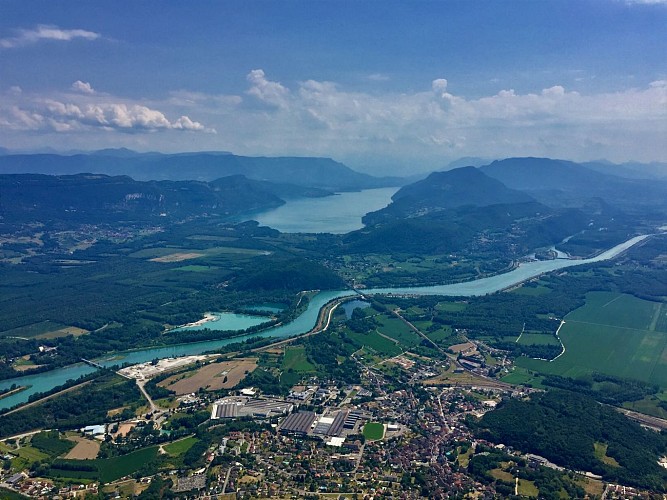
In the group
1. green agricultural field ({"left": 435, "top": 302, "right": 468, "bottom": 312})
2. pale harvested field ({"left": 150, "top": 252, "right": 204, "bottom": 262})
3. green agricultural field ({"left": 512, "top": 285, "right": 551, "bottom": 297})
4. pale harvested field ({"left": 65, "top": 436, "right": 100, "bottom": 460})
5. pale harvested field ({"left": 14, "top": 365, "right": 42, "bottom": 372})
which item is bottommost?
pale harvested field ({"left": 14, "top": 365, "right": 42, "bottom": 372})

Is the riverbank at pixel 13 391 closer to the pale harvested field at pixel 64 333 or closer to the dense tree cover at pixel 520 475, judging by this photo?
the pale harvested field at pixel 64 333

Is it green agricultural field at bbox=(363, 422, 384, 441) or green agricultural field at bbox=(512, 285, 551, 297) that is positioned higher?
green agricultural field at bbox=(512, 285, 551, 297)

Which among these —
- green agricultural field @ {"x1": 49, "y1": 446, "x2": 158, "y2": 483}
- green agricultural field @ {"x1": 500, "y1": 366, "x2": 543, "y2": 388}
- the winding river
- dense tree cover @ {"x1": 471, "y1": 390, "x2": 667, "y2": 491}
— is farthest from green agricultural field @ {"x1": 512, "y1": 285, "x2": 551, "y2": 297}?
green agricultural field @ {"x1": 49, "y1": 446, "x2": 158, "y2": 483}

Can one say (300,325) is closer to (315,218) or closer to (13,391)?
(13,391)

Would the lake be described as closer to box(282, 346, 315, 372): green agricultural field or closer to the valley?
the valley

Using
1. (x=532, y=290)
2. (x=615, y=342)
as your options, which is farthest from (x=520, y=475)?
(x=532, y=290)

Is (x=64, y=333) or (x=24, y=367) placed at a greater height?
(x=64, y=333)
